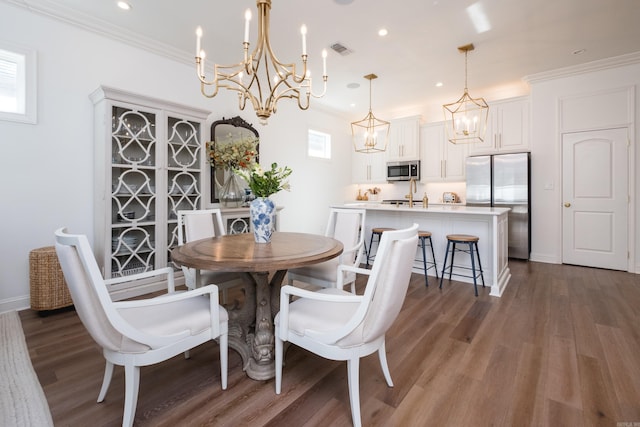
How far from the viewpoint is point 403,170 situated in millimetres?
6215

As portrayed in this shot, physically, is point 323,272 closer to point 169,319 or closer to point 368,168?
point 169,319

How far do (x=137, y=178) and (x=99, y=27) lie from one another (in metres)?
1.63

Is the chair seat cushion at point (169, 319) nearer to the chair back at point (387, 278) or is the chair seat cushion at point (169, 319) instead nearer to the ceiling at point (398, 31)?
the chair back at point (387, 278)

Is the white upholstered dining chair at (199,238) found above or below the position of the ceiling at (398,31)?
below

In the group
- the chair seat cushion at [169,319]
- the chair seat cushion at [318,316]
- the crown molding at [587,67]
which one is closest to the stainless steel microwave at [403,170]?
the crown molding at [587,67]

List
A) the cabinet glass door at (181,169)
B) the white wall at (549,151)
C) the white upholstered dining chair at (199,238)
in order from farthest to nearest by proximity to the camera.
Answer: the white wall at (549,151), the cabinet glass door at (181,169), the white upholstered dining chair at (199,238)

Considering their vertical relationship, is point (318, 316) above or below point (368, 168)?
below

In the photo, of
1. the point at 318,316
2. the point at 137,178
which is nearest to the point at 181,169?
the point at 137,178

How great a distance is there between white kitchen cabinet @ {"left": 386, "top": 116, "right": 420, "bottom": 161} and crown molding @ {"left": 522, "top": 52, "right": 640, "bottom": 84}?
196 cm

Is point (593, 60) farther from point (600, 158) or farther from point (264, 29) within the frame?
point (264, 29)

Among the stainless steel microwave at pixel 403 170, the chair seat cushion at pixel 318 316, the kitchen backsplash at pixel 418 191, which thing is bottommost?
the chair seat cushion at pixel 318 316

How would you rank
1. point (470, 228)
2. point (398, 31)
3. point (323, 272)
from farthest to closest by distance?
point (470, 228) < point (398, 31) < point (323, 272)

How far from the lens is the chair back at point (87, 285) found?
1193 millimetres

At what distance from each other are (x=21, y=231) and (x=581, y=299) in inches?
220
